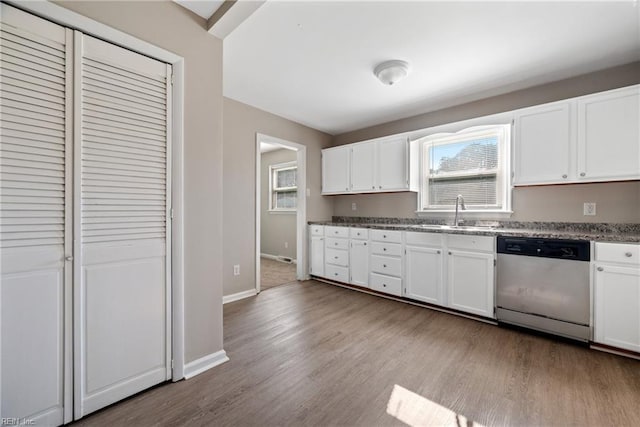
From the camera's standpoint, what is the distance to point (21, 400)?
122cm

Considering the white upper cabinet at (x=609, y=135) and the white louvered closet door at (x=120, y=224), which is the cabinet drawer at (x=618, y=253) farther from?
the white louvered closet door at (x=120, y=224)

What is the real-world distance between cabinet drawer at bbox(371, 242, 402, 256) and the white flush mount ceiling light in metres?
1.83

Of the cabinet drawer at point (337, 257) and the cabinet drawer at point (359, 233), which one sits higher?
the cabinet drawer at point (359, 233)

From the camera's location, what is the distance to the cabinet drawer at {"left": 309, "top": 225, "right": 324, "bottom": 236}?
157 inches

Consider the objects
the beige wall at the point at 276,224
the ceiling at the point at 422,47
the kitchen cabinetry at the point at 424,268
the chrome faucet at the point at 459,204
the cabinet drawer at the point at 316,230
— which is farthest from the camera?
the beige wall at the point at 276,224

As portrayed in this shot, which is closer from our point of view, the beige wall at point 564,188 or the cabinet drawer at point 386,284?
the beige wall at point 564,188

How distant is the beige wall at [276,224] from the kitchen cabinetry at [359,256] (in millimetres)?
2105

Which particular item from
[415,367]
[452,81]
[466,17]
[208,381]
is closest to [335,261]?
[415,367]

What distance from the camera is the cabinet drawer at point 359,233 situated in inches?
137

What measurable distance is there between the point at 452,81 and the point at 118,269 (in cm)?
333

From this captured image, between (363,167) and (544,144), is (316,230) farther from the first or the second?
(544,144)

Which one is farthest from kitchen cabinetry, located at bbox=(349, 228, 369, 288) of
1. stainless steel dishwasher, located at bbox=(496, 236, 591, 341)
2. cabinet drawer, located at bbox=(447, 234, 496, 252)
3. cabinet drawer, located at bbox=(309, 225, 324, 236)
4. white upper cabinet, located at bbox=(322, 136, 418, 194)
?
stainless steel dishwasher, located at bbox=(496, 236, 591, 341)

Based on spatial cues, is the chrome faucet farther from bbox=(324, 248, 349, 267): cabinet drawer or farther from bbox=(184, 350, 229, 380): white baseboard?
bbox=(184, 350, 229, 380): white baseboard

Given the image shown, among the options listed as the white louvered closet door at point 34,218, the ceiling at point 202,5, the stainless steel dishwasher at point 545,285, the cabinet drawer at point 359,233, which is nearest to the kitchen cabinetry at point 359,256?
the cabinet drawer at point 359,233
